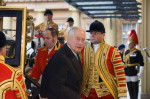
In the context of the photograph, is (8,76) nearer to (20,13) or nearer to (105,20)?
(20,13)

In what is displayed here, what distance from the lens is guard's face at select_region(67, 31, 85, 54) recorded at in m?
3.98

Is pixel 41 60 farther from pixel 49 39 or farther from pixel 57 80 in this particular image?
pixel 57 80

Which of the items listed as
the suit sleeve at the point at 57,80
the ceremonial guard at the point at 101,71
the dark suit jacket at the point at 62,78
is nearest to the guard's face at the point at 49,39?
the ceremonial guard at the point at 101,71

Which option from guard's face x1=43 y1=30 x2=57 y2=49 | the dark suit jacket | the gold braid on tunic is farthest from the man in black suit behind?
guard's face x1=43 y1=30 x2=57 y2=49

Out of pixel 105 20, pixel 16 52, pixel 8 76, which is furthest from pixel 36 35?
pixel 105 20

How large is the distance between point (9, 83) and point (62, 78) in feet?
2.13

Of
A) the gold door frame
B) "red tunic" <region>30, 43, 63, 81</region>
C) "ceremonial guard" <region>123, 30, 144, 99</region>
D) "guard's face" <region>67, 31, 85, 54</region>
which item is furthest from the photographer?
"ceremonial guard" <region>123, 30, 144, 99</region>

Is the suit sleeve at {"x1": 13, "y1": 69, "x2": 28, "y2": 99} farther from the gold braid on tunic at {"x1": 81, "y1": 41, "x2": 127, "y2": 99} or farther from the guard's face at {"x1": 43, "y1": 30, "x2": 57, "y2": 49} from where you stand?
the guard's face at {"x1": 43, "y1": 30, "x2": 57, "y2": 49}

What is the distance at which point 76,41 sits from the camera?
399cm

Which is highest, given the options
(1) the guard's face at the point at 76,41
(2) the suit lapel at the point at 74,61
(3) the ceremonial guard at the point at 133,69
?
(1) the guard's face at the point at 76,41

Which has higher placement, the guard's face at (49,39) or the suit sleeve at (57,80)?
the guard's face at (49,39)

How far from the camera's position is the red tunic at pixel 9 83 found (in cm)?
324

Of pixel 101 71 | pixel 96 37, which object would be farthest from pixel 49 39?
pixel 101 71

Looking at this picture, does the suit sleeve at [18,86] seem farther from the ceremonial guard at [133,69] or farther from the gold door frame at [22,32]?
the ceremonial guard at [133,69]
